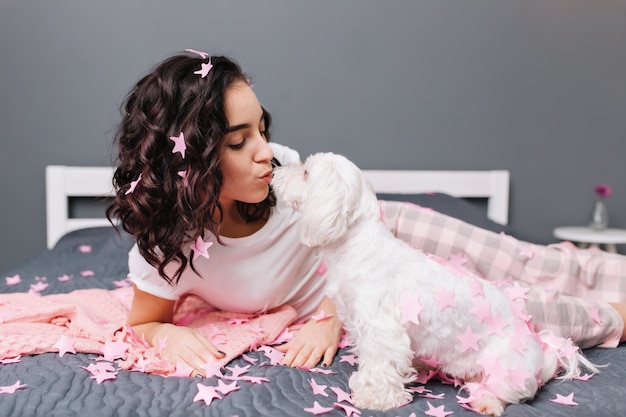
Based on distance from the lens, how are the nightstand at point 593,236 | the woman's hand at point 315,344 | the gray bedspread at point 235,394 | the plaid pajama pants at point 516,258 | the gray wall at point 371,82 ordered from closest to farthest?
1. the gray bedspread at point 235,394
2. the woman's hand at point 315,344
3. the plaid pajama pants at point 516,258
4. the nightstand at point 593,236
5. the gray wall at point 371,82

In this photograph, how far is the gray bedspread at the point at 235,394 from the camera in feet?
4.05

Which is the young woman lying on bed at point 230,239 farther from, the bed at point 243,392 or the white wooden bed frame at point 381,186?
the white wooden bed frame at point 381,186

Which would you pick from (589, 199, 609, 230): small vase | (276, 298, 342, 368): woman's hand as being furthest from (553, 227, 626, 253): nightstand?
(276, 298, 342, 368): woman's hand

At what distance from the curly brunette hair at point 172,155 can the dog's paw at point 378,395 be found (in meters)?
0.58

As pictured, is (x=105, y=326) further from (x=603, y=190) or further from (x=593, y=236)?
(x=603, y=190)

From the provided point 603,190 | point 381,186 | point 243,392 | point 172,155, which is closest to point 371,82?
point 381,186

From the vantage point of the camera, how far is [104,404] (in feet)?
4.09

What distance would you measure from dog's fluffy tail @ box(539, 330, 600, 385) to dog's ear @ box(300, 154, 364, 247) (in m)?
0.59

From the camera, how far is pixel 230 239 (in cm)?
169

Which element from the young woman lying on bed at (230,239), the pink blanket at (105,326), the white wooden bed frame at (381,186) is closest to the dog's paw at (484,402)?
the young woman lying on bed at (230,239)

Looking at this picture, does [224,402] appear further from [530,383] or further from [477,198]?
[477,198]

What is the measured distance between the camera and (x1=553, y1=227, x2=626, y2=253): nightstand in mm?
3098

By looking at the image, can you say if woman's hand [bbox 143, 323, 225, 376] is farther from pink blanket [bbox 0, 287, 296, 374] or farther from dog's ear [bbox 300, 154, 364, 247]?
dog's ear [bbox 300, 154, 364, 247]

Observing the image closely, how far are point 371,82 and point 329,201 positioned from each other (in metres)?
2.21
